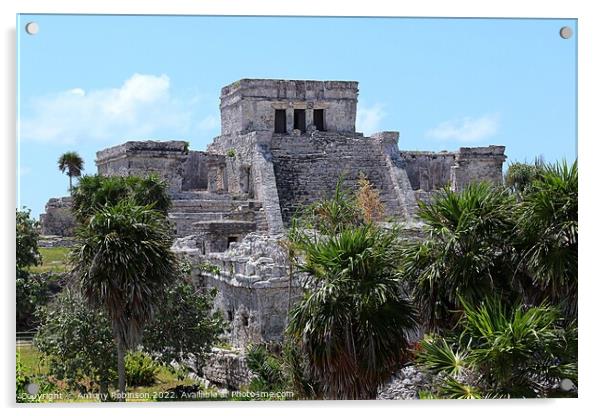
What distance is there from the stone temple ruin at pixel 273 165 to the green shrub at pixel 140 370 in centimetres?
434

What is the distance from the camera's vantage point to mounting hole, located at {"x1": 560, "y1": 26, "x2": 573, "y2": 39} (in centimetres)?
1138

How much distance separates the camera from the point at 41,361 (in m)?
12.7

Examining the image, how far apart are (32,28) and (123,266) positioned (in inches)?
103

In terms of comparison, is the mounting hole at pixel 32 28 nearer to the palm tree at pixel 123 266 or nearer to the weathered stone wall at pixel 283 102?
the palm tree at pixel 123 266

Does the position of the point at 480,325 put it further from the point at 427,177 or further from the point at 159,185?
the point at 427,177

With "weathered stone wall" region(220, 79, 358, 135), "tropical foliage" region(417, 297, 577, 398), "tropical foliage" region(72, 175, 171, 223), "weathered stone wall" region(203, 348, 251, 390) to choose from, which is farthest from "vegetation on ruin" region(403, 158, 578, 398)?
"weathered stone wall" region(220, 79, 358, 135)

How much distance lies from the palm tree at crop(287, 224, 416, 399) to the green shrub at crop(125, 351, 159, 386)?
7.27 ft

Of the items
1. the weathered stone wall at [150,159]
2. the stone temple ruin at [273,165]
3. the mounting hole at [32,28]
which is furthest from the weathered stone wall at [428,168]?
the mounting hole at [32,28]

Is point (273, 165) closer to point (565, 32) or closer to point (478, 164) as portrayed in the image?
point (478, 164)

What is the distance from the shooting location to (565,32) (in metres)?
11.4

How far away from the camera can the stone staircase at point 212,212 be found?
2042cm

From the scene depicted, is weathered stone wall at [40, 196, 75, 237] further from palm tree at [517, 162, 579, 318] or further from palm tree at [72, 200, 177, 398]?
palm tree at [517, 162, 579, 318]

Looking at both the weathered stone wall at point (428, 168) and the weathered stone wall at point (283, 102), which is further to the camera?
the weathered stone wall at point (428, 168)

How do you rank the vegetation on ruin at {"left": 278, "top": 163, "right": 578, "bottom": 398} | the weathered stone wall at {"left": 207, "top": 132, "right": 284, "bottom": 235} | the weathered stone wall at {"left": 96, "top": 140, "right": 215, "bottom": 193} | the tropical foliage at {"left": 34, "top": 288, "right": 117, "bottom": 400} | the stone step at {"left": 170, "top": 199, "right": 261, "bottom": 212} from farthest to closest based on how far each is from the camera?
1. the weathered stone wall at {"left": 96, "top": 140, "right": 215, "bottom": 193}
2. the weathered stone wall at {"left": 207, "top": 132, "right": 284, "bottom": 235}
3. the stone step at {"left": 170, "top": 199, "right": 261, "bottom": 212}
4. the tropical foliage at {"left": 34, "top": 288, "right": 117, "bottom": 400}
5. the vegetation on ruin at {"left": 278, "top": 163, "right": 578, "bottom": 398}
